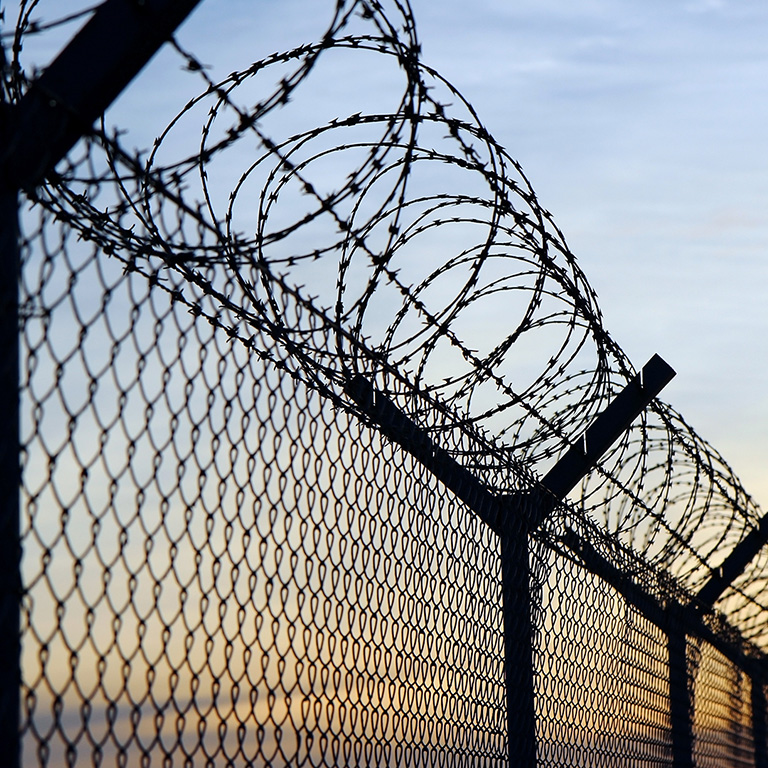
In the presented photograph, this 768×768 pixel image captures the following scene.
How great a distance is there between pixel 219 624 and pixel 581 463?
247 cm

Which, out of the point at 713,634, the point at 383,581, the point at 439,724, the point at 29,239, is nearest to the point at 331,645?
the point at 383,581

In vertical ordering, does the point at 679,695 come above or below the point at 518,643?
below

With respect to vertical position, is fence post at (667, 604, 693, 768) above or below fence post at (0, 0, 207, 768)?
below

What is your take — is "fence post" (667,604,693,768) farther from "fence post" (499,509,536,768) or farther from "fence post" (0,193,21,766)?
"fence post" (0,193,21,766)

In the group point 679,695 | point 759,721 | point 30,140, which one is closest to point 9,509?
point 30,140

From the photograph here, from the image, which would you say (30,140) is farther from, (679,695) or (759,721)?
(759,721)

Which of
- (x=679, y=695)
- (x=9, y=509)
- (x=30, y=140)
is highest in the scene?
(x=30, y=140)

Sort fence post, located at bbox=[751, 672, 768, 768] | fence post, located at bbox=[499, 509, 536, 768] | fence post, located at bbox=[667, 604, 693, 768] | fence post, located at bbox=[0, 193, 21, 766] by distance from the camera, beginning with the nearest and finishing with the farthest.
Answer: fence post, located at bbox=[0, 193, 21, 766], fence post, located at bbox=[499, 509, 536, 768], fence post, located at bbox=[667, 604, 693, 768], fence post, located at bbox=[751, 672, 768, 768]

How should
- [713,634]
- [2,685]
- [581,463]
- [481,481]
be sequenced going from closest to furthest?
[2,685], [481,481], [581,463], [713,634]

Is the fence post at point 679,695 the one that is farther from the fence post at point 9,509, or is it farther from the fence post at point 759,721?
the fence post at point 9,509

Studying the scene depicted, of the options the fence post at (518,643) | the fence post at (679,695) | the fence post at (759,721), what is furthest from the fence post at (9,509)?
the fence post at (759,721)

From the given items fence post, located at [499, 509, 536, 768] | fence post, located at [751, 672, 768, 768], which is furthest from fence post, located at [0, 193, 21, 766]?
fence post, located at [751, 672, 768, 768]

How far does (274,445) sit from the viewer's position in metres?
2.97

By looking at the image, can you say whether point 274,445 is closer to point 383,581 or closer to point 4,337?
point 383,581
